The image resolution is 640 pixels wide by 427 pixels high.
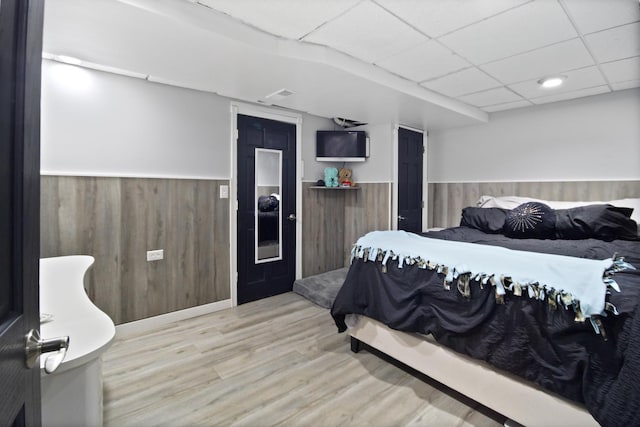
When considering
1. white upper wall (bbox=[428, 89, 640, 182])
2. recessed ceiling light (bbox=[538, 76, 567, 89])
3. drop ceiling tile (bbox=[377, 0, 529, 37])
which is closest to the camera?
drop ceiling tile (bbox=[377, 0, 529, 37])

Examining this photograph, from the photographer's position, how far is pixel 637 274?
1436mm

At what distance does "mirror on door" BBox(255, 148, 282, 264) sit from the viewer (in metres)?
3.70

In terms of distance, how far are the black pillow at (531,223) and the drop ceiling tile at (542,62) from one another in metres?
1.18

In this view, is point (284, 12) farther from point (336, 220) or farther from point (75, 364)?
point (336, 220)

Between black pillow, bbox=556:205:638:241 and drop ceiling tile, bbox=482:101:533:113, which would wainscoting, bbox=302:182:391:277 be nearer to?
drop ceiling tile, bbox=482:101:533:113

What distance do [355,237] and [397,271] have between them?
238cm

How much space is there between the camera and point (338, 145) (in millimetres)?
4258

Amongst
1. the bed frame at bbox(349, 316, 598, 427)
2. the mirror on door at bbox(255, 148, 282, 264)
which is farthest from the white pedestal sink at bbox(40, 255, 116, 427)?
the mirror on door at bbox(255, 148, 282, 264)

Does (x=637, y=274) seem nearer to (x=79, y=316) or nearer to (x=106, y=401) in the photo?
(x=79, y=316)

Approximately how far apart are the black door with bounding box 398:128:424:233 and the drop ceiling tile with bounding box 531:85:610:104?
1480 millimetres

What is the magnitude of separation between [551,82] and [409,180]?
1925mm

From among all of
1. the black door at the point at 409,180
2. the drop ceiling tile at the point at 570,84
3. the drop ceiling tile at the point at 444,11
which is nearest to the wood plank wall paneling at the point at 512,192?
the black door at the point at 409,180

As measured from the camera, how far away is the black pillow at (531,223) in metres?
2.72

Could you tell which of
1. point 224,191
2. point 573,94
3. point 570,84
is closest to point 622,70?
point 570,84
